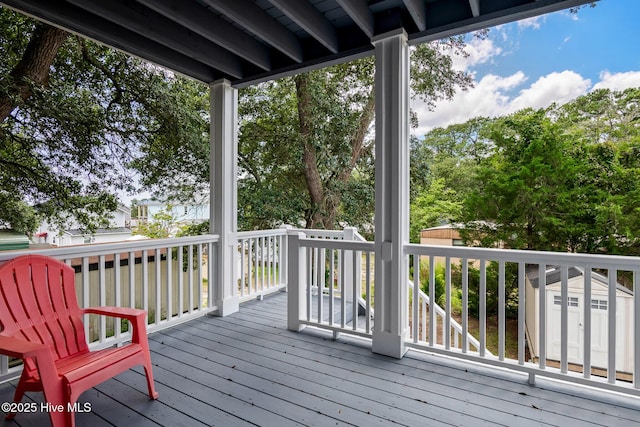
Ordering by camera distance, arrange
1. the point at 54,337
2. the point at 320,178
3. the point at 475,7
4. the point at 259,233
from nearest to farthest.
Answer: the point at 54,337
the point at 475,7
the point at 259,233
the point at 320,178

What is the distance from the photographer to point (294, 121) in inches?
248

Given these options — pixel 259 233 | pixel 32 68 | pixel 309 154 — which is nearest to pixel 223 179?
pixel 259 233

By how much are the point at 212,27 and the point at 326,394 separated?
3.03 metres

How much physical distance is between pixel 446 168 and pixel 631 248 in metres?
2.59

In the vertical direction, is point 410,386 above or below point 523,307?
below

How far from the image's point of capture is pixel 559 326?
3473 millimetres

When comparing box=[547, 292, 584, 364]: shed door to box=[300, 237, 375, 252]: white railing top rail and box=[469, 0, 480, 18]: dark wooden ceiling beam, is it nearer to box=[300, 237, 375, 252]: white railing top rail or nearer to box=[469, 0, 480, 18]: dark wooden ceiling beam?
box=[300, 237, 375, 252]: white railing top rail

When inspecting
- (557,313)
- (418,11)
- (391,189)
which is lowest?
(557,313)

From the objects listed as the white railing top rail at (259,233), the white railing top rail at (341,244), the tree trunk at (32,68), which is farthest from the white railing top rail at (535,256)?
the tree trunk at (32,68)

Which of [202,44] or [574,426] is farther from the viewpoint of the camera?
[202,44]

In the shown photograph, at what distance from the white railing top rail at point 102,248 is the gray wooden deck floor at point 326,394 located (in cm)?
94

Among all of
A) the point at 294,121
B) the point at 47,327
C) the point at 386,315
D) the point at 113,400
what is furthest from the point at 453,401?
the point at 294,121

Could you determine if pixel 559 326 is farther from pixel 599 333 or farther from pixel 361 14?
pixel 361 14

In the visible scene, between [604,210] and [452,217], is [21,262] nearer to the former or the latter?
[452,217]
